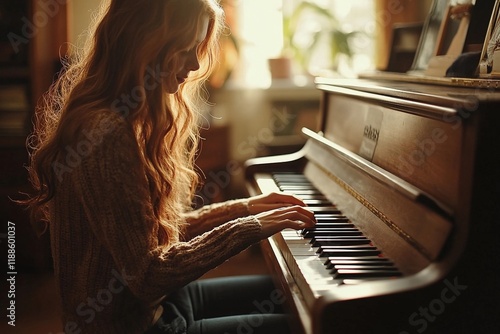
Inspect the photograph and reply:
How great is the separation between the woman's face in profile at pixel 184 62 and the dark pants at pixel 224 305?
22.4 inches

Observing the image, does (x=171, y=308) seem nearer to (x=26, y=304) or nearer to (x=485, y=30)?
(x=485, y=30)

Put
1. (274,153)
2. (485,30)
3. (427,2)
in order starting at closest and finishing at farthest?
1. (485,30)
2. (274,153)
3. (427,2)

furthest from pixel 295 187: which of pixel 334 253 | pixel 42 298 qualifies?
pixel 42 298

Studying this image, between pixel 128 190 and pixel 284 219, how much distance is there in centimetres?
38

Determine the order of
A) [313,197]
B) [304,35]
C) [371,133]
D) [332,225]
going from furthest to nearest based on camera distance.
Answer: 1. [304,35]
2. [313,197]
3. [371,133]
4. [332,225]

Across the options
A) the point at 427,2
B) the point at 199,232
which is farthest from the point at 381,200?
the point at 427,2

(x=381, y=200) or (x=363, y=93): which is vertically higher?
(x=363, y=93)

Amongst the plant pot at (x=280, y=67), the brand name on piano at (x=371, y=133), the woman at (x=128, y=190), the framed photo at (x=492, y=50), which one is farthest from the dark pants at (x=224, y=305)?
the plant pot at (x=280, y=67)

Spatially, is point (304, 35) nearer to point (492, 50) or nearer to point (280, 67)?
point (280, 67)

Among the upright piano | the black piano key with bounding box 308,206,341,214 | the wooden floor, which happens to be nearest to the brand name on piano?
the upright piano

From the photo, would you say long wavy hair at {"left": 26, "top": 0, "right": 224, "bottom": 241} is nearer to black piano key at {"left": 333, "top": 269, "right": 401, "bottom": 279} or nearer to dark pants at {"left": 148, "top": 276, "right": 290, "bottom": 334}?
dark pants at {"left": 148, "top": 276, "right": 290, "bottom": 334}

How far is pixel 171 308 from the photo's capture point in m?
1.38

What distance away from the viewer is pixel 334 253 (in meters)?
1.24

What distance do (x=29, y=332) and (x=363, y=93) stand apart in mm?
1783
